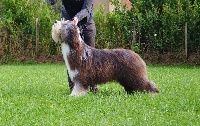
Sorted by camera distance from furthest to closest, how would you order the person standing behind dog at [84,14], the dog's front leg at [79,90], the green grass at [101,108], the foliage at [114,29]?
the foliage at [114,29] < the person standing behind dog at [84,14] < the dog's front leg at [79,90] < the green grass at [101,108]

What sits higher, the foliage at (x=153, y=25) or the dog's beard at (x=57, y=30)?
the dog's beard at (x=57, y=30)

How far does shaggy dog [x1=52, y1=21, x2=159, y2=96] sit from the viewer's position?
7859 millimetres

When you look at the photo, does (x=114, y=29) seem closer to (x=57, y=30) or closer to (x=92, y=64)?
(x=92, y=64)

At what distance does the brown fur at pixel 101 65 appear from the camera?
25.8ft

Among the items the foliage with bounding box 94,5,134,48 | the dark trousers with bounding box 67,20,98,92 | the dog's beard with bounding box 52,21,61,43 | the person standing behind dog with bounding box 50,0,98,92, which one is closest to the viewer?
the dog's beard with bounding box 52,21,61,43

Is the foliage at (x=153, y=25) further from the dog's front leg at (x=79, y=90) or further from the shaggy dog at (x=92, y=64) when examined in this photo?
the dog's front leg at (x=79, y=90)

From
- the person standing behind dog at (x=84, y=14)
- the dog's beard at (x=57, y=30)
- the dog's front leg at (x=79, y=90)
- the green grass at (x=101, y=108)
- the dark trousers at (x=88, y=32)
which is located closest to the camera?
the green grass at (x=101, y=108)

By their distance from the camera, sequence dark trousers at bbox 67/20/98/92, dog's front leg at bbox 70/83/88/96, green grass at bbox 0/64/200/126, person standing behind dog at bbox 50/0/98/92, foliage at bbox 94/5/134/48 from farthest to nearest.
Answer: foliage at bbox 94/5/134/48 → dark trousers at bbox 67/20/98/92 → person standing behind dog at bbox 50/0/98/92 → dog's front leg at bbox 70/83/88/96 → green grass at bbox 0/64/200/126

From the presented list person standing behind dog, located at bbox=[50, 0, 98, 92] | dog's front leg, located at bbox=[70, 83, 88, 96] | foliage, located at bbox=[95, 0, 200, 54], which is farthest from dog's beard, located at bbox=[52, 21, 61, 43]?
foliage, located at bbox=[95, 0, 200, 54]

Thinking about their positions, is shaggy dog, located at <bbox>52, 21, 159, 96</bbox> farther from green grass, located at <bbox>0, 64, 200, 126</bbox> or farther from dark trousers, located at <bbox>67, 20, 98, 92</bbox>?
dark trousers, located at <bbox>67, 20, 98, 92</bbox>

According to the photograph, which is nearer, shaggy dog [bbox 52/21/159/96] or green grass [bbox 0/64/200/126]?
green grass [bbox 0/64/200/126]

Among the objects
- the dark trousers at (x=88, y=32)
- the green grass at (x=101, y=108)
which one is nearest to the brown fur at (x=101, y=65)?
the green grass at (x=101, y=108)

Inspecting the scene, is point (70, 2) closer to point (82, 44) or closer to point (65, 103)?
point (82, 44)

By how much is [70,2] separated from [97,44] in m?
9.57
